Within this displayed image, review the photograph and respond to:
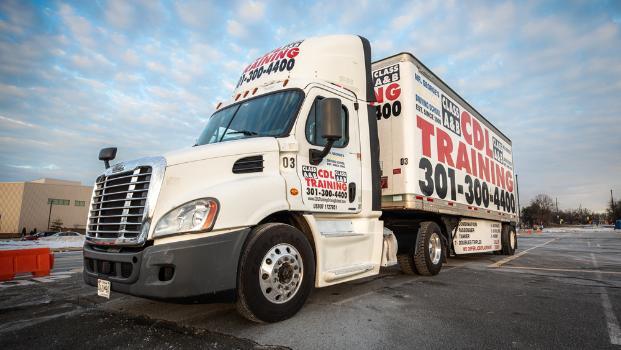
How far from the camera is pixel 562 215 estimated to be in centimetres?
12925

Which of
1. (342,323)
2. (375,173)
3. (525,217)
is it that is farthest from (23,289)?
(525,217)

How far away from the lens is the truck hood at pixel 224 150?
3631mm

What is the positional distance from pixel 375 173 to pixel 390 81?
226cm

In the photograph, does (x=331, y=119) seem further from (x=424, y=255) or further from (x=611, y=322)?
(x=424, y=255)

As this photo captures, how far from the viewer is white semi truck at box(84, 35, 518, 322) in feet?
10.9

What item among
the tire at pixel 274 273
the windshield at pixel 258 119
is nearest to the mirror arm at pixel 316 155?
the windshield at pixel 258 119

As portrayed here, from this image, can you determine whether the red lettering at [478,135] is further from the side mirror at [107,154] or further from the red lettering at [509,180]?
the side mirror at [107,154]

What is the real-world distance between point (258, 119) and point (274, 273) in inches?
75.8

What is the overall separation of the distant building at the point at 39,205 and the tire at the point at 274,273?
92.6 metres

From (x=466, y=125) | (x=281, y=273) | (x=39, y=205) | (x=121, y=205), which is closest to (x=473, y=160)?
(x=466, y=125)

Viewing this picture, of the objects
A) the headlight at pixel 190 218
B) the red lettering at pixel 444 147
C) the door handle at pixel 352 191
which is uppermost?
the red lettering at pixel 444 147

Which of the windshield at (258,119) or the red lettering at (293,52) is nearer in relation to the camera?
the windshield at (258,119)

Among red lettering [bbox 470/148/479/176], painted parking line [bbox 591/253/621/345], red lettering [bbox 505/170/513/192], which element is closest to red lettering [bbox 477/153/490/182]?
red lettering [bbox 470/148/479/176]

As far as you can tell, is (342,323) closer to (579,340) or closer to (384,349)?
(384,349)
